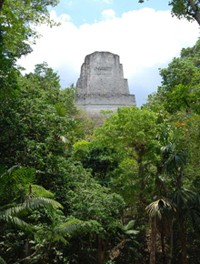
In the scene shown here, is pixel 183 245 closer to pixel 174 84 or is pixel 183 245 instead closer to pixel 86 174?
pixel 86 174

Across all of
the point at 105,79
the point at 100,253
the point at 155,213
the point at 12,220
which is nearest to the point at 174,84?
the point at 155,213

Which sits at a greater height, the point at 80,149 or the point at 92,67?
the point at 92,67

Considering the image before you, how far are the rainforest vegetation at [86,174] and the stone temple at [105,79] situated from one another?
604 inches

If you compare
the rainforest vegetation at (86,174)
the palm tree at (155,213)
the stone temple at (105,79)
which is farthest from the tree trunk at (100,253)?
the stone temple at (105,79)

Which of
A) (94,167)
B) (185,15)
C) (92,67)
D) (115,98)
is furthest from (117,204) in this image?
(92,67)

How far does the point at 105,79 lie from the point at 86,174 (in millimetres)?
25104

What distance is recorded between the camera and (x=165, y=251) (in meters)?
16.2

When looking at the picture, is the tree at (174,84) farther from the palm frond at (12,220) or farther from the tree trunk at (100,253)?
the palm frond at (12,220)

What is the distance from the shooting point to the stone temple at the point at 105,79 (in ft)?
117

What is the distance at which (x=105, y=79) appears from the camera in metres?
37.3

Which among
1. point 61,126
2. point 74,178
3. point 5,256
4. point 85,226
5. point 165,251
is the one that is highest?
point 61,126

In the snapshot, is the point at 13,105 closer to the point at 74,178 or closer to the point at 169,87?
the point at 74,178

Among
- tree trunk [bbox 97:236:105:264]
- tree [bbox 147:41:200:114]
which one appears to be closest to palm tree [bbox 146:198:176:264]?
tree trunk [bbox 97:236:105:264]

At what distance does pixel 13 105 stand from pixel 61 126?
171 centimetres
